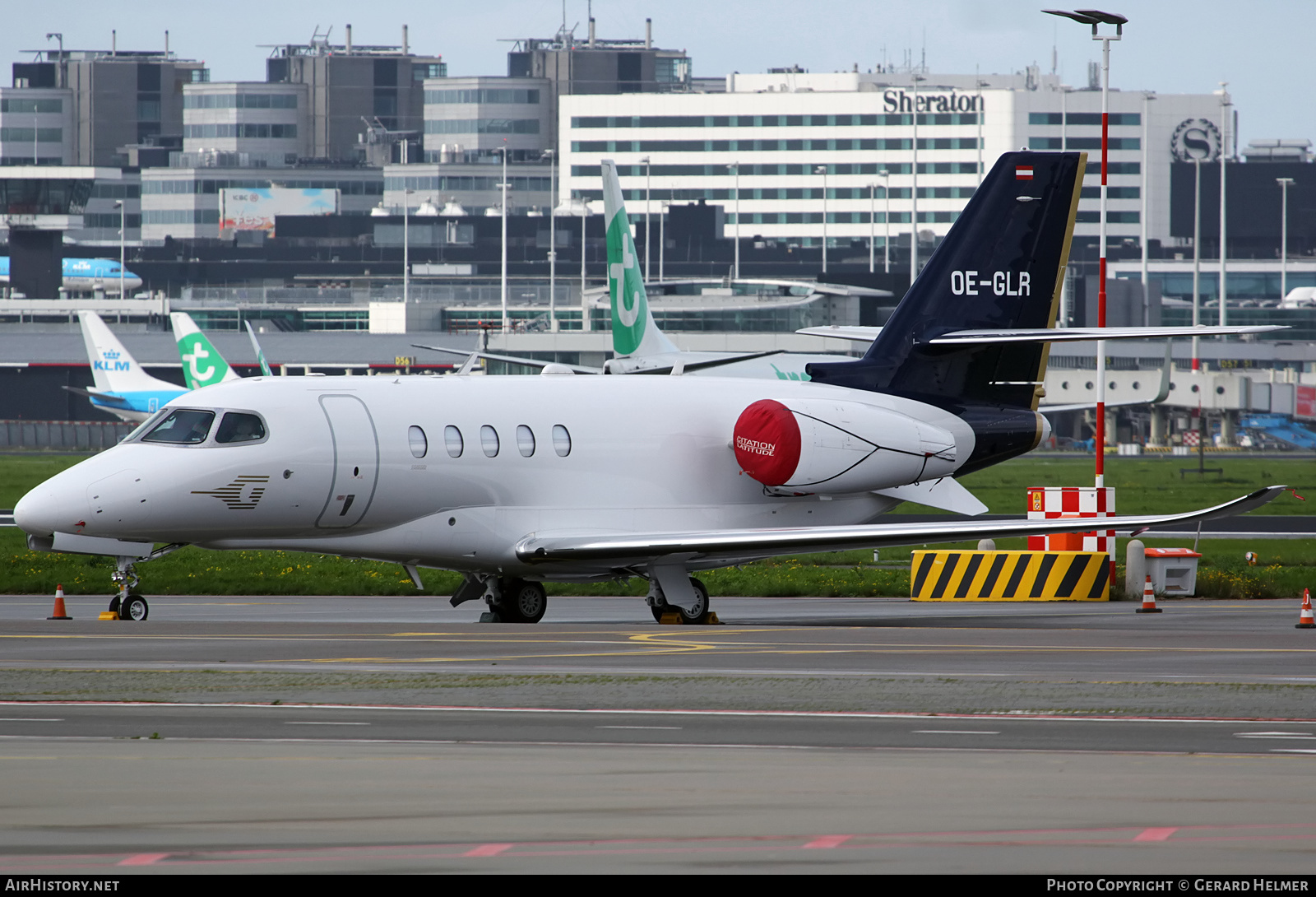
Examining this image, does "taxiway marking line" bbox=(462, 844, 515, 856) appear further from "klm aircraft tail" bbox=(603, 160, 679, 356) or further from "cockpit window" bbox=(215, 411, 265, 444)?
"klm aircraft tail" bbox=(603, 160, 679, 356)

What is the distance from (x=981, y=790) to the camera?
10820 mm

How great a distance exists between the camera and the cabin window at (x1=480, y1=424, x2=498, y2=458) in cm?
2644

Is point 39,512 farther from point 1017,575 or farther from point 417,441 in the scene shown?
point 1017,575

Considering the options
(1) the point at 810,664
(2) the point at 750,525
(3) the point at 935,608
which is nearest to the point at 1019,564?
(3) the point at 935,608

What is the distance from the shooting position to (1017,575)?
31.7 metres

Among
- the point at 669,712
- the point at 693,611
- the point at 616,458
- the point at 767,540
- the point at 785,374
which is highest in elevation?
the point at 785,374

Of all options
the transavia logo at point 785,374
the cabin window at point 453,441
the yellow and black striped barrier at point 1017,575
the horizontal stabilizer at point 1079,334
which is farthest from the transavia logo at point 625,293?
the cabin window at point 453,441

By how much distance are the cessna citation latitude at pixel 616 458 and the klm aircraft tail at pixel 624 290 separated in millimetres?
13645

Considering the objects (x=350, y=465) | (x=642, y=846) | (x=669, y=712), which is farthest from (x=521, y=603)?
(x=642, y=846)

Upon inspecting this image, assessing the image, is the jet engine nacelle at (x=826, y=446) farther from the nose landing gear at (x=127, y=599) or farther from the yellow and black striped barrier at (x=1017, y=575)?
the nose landing gear at (x=127, y=599)

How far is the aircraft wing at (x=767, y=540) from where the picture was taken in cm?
2528

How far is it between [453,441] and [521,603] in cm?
283

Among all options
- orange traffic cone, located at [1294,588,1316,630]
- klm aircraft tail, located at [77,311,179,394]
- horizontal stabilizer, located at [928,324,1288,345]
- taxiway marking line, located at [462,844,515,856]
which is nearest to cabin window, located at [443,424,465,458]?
horizontal stabilizer, located at [928,324,1288,345]

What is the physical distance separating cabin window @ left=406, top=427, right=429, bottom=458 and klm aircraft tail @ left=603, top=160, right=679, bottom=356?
17.5m
